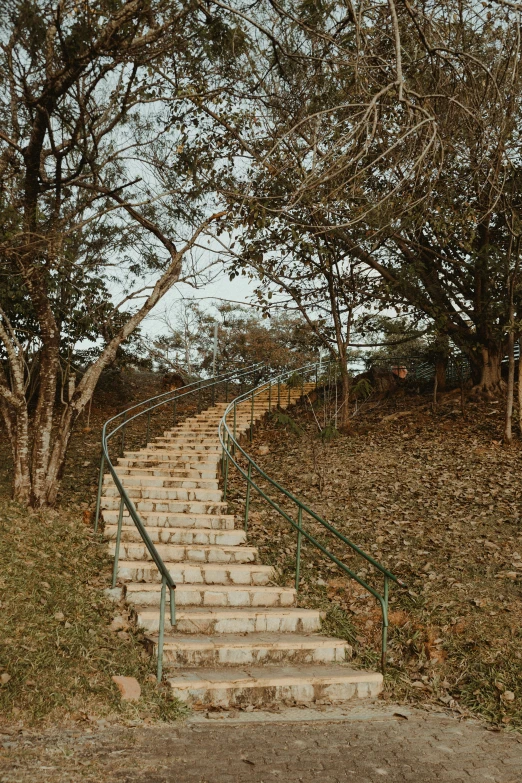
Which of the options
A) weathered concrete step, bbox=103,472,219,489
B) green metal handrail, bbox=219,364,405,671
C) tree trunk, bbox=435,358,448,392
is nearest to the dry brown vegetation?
green metal handrail, bbox=219,364,405,671

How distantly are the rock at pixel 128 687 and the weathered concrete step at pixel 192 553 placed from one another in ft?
8.21

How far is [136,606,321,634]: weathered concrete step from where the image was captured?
6.04 meters

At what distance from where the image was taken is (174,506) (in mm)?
8953

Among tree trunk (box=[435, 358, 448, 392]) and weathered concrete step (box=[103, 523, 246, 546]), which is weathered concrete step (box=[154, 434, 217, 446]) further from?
tree trunk (box=[435, 358, 448, 392])

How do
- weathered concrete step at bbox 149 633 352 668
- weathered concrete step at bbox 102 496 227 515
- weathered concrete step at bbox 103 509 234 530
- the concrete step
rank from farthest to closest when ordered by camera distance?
weathered concrete step at bbox 102 496 227 515, weathered concrete step at bbox 103 509 234 530, the concrete step, weathered concrete step at bbox 149 633 352 668

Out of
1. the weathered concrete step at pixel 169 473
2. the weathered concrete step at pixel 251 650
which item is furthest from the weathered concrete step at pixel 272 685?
the weathered concrete step at pixel 169 473

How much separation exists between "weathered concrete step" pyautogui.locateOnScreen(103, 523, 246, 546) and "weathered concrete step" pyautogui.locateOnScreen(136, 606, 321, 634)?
1605mm

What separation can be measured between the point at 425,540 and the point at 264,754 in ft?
15.1

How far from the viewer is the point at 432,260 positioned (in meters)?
14.0

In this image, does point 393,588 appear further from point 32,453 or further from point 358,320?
point 358,320

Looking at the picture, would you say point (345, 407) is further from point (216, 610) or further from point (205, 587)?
point (216, 610)

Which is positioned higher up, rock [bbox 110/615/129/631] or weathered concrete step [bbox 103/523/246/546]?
weathered concrete step [bbox 103/523/246/546]

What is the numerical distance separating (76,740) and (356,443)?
9292 millimetres

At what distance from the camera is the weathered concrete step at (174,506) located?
879 centimetres
